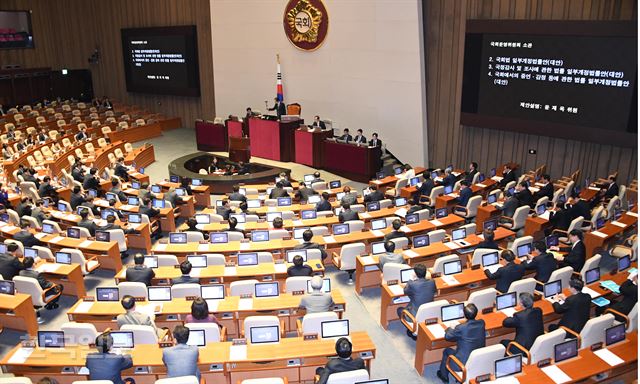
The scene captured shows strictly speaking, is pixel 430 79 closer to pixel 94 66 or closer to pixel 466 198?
pixel 466 198

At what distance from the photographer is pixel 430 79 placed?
692 inches

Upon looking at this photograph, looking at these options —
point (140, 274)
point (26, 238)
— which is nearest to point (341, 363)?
point (140, 274)

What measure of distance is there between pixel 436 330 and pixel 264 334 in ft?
7.57

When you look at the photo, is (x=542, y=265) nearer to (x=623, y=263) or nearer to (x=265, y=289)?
(x=623, y=263)

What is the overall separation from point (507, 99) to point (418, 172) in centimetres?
336

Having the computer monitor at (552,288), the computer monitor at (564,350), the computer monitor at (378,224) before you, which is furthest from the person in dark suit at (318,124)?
the computer monitor at (564,350)

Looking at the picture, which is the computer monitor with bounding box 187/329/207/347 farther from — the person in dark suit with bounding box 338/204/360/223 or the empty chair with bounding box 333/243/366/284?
the person in dark suit with bounding box 338/204/360/223

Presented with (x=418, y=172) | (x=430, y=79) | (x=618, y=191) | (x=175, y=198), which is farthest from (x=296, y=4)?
(x=618, y=191)

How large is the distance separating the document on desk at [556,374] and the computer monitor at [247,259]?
5.00 m

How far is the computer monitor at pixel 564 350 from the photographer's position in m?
6.42

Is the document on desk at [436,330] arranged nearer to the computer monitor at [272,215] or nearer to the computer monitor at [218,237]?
the computer monitor at [218,237]

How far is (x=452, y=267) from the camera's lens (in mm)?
8945

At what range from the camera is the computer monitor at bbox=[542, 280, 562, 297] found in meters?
8.02

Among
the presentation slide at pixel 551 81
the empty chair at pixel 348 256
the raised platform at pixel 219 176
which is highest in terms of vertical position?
the presentation slide at pixel 551 81
